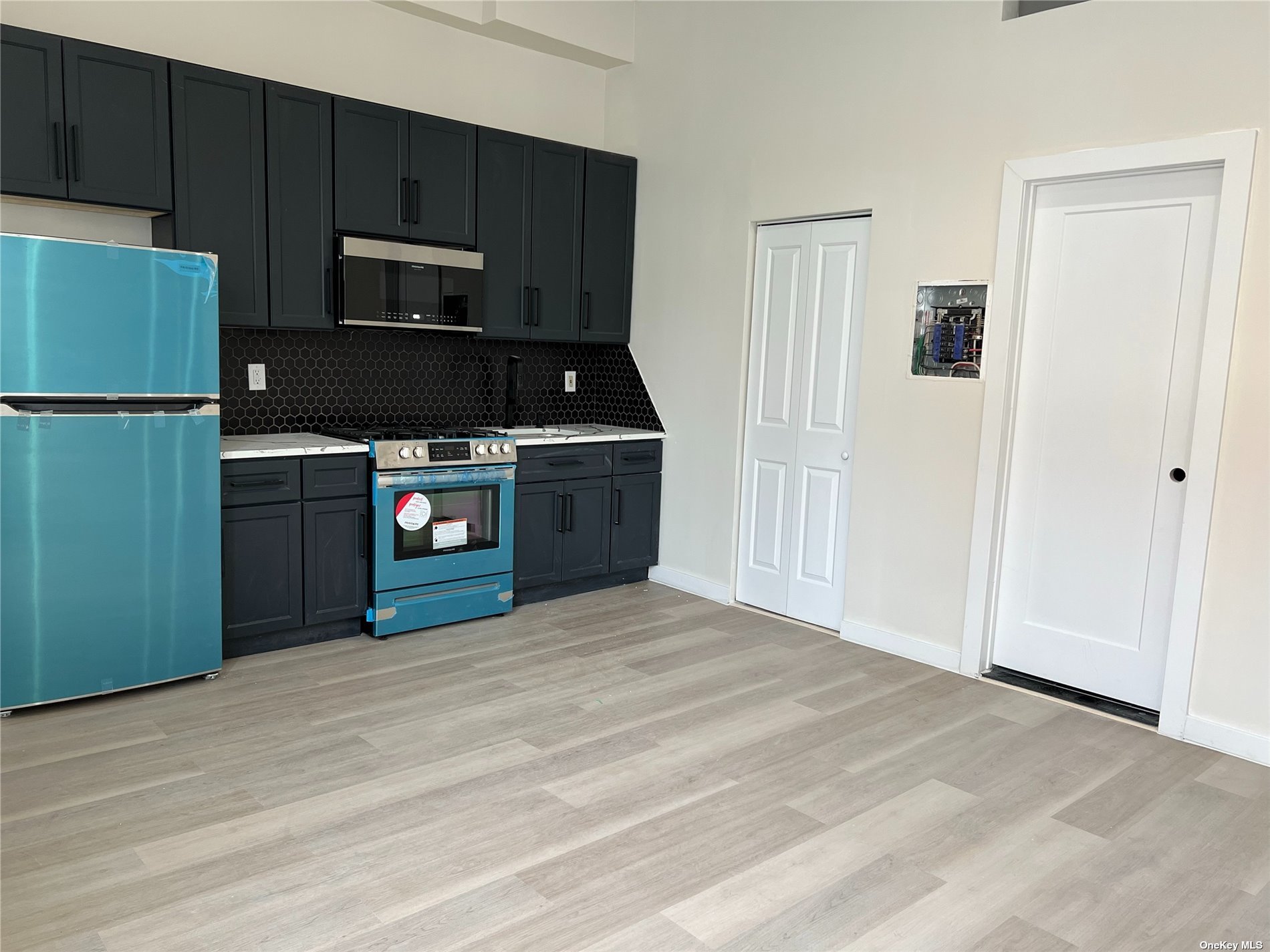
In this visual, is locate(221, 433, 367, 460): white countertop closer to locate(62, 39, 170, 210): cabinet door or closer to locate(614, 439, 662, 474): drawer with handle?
locate(62, 39, 170, 210): cabinet door

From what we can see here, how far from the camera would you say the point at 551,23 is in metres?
5.14

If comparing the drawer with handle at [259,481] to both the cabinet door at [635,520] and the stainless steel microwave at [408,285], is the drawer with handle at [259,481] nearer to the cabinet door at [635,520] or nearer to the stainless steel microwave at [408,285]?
the stainless steel microwave at [408,285]

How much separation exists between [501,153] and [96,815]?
368 cm

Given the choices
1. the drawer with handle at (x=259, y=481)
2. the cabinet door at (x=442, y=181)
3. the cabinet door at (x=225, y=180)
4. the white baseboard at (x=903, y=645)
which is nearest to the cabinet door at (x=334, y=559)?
the drawer with handle at (x=259, y=481)

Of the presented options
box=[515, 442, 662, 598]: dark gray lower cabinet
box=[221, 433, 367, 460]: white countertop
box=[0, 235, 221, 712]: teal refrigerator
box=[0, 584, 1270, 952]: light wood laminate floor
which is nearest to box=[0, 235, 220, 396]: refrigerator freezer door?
box=[0, 235, 221, 712]: teal refrigerator

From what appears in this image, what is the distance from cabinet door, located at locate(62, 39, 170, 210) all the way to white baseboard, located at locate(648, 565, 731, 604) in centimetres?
330

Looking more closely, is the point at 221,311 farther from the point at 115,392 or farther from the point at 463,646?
the point at 463,646

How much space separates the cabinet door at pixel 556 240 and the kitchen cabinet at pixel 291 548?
62.0 inches

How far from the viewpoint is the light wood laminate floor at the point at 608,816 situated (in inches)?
88.1

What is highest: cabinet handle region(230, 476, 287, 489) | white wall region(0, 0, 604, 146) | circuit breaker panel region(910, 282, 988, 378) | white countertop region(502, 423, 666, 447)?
white wall region(0, 0, 604, 146)

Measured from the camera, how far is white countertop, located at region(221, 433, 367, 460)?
3822 mm

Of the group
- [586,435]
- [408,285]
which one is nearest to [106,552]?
[408,285]

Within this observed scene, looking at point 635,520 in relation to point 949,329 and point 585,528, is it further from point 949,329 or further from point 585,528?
point 949,329

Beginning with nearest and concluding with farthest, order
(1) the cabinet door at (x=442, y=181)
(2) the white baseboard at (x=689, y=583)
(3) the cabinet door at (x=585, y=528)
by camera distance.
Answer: (1) the cabinet door at (x=442, y=181) < (3) the cabinet door at (x=585, y=528) < (2) the white baseboard at (x=689, y=583)
